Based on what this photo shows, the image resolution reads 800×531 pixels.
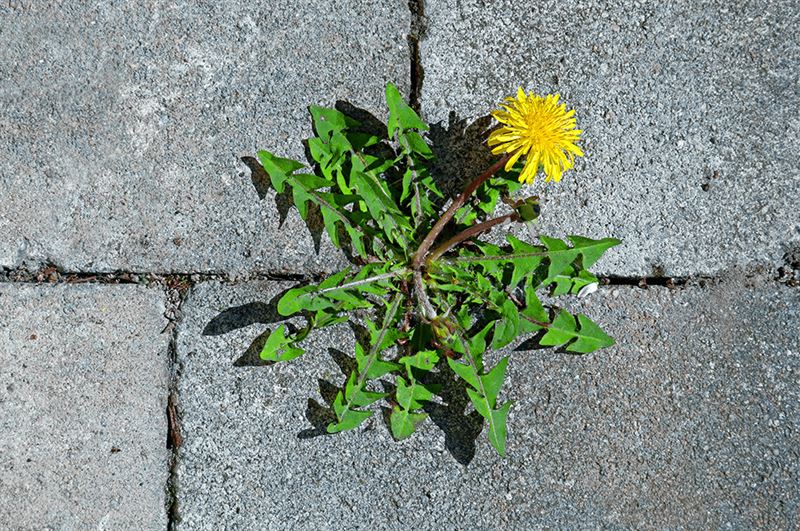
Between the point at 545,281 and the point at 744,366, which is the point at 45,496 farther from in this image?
the point at 744,366

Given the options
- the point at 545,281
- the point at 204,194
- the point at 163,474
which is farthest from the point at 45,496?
the point at 545,281

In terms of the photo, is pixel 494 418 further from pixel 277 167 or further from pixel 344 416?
pixel 277 167

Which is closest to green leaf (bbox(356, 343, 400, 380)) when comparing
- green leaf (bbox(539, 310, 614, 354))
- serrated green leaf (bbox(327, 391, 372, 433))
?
serrated green leaf (bbox(327, 391, 372, 433))

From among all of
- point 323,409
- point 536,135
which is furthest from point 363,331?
point 536,135

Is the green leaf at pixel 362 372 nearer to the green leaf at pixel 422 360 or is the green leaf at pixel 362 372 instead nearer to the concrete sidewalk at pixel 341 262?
the green leaf at pixel 422 360

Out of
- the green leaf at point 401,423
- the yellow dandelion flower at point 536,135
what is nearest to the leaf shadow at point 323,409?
the green leaf at point 401,423

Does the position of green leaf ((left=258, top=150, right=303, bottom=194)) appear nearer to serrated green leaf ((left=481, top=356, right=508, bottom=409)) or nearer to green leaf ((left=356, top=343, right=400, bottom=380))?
green leaf ((left=356, top=343, right=400, bottom=380))
